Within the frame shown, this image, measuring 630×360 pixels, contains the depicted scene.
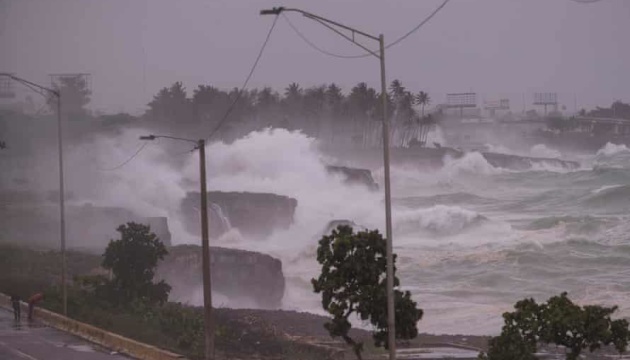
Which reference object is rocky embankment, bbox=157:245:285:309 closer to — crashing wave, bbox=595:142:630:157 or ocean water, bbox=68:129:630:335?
ocean water, bbox=68:129:630:335

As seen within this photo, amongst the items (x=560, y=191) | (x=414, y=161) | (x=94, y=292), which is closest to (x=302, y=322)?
(x=94, y=292)

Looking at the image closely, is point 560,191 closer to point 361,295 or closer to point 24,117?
point 24,117

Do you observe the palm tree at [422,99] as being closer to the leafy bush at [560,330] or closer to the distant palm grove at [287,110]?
the distant palm grove at [287,110]

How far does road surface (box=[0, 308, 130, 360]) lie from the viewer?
2670 cm

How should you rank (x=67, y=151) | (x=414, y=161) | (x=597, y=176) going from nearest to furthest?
1. (x=67, y=151)
2. (x=597, y=176)
3. (x=414, y=161)

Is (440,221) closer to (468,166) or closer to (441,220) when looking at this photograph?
(441,220)

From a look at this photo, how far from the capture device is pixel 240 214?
7088 centimetres

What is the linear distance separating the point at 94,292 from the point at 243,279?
27.9 ft

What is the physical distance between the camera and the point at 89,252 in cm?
5216

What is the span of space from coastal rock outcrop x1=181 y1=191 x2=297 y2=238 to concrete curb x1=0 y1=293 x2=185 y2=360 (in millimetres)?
32452

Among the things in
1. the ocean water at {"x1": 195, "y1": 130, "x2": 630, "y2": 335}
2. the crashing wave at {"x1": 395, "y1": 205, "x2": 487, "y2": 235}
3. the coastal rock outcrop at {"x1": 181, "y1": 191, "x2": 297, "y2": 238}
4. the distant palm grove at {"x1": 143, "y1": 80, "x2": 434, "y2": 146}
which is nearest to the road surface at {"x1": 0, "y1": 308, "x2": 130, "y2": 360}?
the ocean water at {"x1": 195, "y1": 130, "x2": 630, "y2": 335}

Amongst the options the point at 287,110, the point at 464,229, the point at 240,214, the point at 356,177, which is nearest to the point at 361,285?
the point at 240,214

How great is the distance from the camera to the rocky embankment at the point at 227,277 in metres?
44.8

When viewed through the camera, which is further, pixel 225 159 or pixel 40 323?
pixel 225 159
